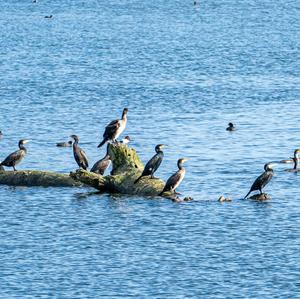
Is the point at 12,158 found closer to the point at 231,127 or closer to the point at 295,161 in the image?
the point at 295,161

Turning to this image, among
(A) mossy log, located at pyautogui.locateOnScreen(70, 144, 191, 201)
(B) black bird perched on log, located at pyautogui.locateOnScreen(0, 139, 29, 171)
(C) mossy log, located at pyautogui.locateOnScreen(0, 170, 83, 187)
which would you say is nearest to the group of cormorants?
(B) black bird perched on log, located at pyautogui.locateOnScreen(0, 139, 29, 171)

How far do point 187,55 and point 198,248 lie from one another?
254 feet

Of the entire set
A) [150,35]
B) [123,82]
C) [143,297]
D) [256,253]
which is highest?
[150,35]

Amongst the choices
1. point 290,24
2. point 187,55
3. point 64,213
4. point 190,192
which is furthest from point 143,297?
point 290,24

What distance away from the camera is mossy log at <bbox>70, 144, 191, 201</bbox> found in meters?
50.8

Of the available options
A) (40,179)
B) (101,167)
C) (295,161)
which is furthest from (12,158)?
(295,161)

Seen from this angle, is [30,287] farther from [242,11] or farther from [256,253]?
[242,11]

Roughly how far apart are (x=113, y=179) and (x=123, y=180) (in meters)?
0.44

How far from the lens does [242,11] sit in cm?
18288

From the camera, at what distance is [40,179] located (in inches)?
2105

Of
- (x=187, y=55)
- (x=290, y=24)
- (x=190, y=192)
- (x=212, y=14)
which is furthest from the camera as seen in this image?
(x=212, y=14)

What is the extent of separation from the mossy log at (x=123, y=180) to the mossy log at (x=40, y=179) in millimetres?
2258

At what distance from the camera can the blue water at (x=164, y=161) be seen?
1589 inches

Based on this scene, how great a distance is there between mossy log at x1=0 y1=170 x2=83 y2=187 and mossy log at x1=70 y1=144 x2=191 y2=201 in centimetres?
226
